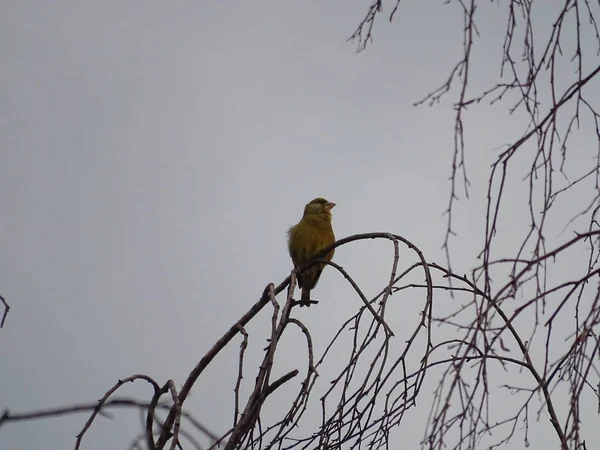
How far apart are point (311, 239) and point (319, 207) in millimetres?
459

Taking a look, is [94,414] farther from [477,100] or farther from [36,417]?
[477,100]

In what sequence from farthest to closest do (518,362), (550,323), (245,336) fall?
(518,362) < (245,336) < (550,323)

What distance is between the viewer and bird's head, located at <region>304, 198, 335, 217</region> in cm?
693

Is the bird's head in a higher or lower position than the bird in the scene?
higher

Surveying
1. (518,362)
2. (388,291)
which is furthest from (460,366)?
(518,362)

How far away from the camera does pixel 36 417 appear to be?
71.5 inches

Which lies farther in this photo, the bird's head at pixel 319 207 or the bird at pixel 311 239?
the bird's head at pixel 319 207

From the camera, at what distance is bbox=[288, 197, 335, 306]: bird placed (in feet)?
21.6

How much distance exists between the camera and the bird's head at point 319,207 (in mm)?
6926

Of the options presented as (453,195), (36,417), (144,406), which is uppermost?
(453,195)

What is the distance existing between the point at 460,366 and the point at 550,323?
28 centimetres

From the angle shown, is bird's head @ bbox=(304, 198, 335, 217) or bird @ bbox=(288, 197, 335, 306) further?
bird's head @ bbox=(304, 198, 335, 217)

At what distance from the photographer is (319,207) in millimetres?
6953

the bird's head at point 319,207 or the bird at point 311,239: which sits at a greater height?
the bird's head at point 319,207
